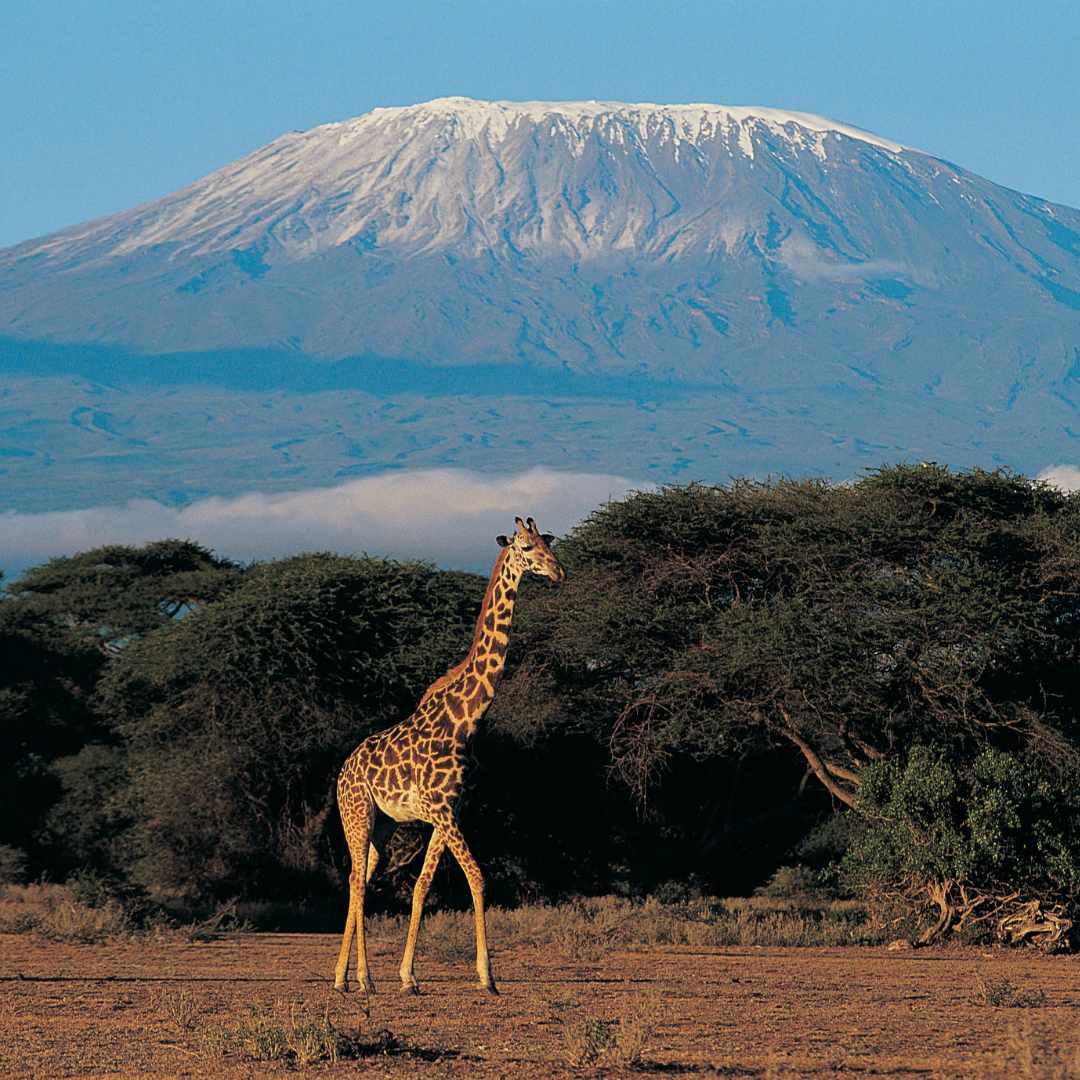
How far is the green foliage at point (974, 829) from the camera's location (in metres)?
23.4

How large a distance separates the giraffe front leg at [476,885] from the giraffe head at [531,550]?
7.76 feet

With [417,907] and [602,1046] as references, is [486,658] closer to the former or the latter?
[417,907]

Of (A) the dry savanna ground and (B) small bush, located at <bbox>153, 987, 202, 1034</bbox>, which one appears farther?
(B) small bush, located at <bbox>153, 987, 202, 1034</bbox>

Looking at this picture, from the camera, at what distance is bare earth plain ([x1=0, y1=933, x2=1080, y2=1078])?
13969 millimetres

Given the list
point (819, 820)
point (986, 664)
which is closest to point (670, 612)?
point (986, 664)

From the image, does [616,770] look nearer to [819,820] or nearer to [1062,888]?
[819,820]

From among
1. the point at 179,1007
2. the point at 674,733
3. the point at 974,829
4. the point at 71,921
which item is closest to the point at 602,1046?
the point at 179,1007

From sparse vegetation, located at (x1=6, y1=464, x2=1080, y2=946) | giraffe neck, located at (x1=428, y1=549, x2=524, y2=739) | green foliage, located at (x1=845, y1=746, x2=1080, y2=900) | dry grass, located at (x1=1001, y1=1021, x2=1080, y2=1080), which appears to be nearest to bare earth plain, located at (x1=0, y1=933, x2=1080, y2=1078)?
dry grass, located at (x1=1001, y1=1021, x2=1080, y2=1080)

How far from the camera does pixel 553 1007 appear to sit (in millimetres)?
16859

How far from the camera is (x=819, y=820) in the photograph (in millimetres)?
35781

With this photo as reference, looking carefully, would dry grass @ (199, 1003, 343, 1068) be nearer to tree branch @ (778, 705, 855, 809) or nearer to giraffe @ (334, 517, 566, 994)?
giraffe @ (334, 517, 566, 994)

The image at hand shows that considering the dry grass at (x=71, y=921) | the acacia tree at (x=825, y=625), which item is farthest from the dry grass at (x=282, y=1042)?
the acacia tree at (x=825, y=625)

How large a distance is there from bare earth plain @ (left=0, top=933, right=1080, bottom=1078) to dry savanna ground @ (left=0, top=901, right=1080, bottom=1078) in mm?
34

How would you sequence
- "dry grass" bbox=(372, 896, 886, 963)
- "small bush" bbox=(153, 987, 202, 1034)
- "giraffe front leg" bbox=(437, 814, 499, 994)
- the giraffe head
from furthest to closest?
"dry grass" bbox=(372, 896, 886, 963) → the giraffe head → "giraffe front leg" bbox=(437, 814, 499, 994) → "small bush" bbox=(153, 987, 202, 1034)
